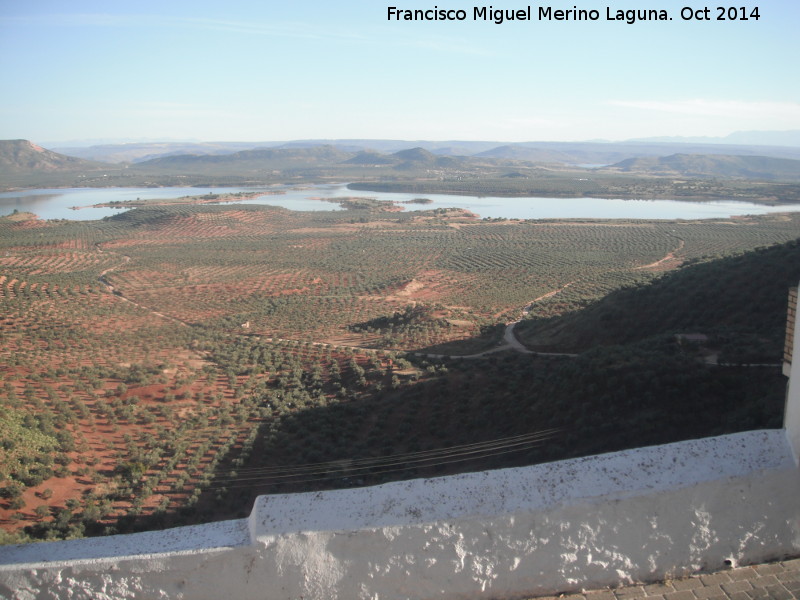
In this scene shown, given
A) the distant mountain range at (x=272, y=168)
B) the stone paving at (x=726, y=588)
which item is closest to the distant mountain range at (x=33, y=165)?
the distant mountain range at (x=272, y=168)

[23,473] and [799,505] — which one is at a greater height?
[799,505]

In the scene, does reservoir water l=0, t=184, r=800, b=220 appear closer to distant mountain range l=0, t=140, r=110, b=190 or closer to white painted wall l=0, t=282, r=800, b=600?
distant mountain range l=0, t=140, r=110, b=190

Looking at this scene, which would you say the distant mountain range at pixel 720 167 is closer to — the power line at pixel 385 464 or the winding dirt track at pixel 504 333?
the winding dirt track at pixel 504 333

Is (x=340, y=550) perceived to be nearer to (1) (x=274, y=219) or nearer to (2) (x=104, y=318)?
(2) (x=104, y=318)

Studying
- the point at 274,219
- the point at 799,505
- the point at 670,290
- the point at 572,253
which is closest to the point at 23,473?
the point at 799,505

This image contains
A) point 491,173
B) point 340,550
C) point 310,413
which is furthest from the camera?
point 491,173
